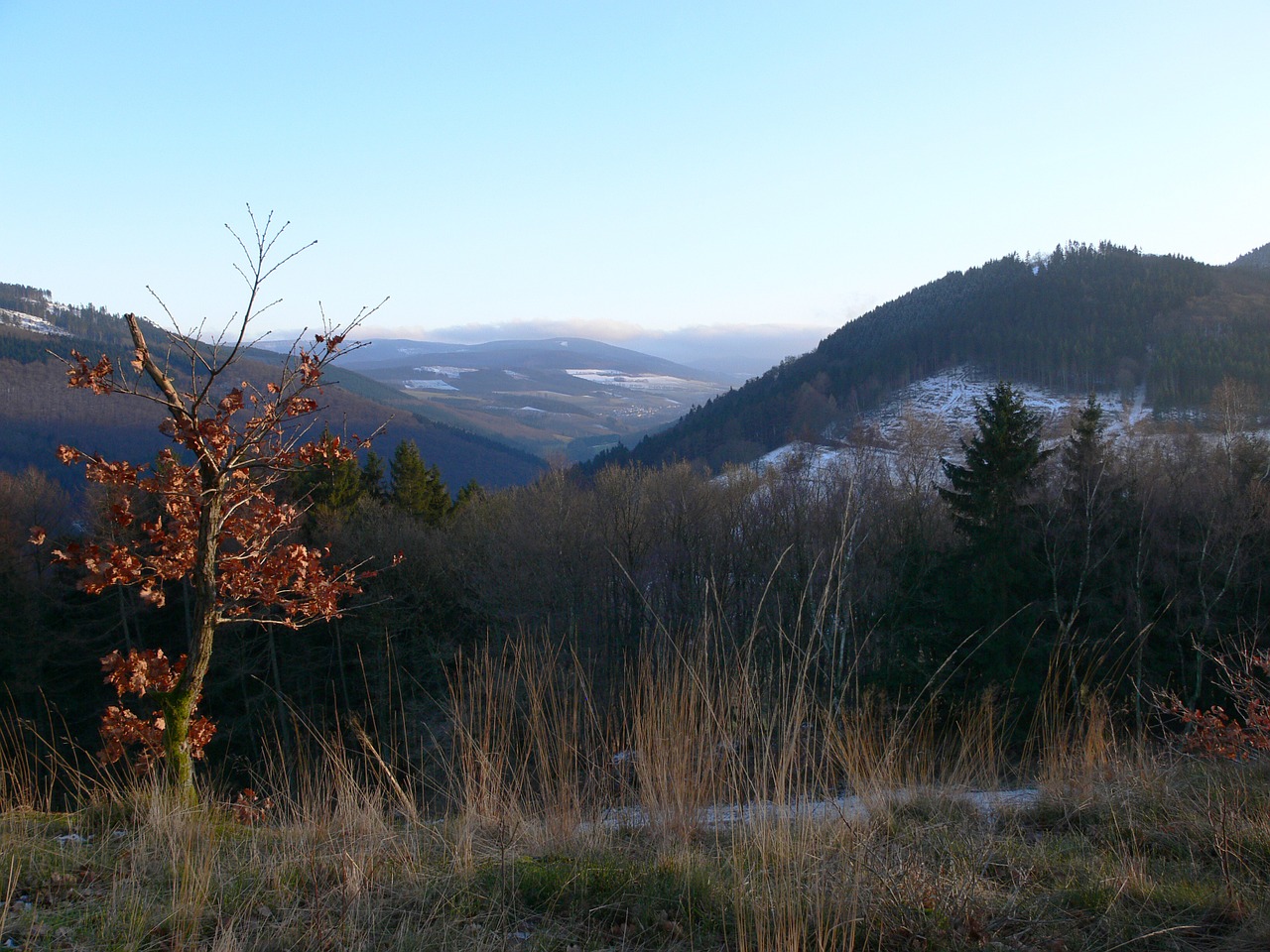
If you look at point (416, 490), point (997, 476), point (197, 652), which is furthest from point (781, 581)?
point (197, 652)

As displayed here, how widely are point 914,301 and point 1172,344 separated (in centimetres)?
4411

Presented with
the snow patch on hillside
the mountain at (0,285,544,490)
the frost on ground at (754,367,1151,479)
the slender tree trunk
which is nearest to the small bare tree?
the slender tree trunk

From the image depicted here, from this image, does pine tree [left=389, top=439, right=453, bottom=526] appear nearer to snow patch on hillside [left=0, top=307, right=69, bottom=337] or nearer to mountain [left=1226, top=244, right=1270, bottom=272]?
mountain [left=1226, top=244, right=1270, bottom=272]

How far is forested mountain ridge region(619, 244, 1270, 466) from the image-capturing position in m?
76.8

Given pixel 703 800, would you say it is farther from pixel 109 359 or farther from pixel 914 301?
pixel 914 301

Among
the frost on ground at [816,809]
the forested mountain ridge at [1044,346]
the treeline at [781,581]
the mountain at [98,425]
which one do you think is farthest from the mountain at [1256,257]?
the frost on ground at [816,809]

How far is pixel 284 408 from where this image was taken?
4.34 metres

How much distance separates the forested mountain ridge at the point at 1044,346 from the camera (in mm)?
76750

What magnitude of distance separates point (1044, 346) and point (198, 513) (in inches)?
3921

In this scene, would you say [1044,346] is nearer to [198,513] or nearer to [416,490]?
[416,490]

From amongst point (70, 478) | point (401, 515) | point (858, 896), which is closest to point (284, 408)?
point (858, 896)

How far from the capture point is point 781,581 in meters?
24.1

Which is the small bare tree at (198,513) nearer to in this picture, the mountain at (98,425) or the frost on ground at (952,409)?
the frost on ground at (952,409)

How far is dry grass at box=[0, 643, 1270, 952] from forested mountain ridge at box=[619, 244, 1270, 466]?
6110 cm
